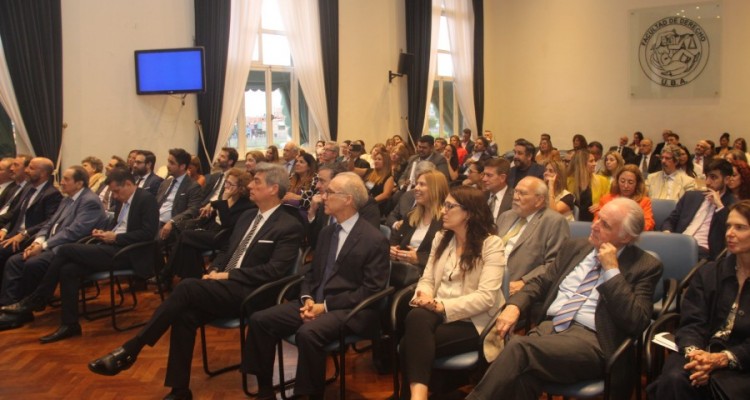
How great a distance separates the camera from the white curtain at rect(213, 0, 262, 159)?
9.50 metres

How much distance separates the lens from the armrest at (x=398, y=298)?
313 cm

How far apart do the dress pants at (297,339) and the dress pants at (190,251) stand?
2.20m

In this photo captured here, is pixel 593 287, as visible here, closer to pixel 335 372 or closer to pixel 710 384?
pixel 710 384

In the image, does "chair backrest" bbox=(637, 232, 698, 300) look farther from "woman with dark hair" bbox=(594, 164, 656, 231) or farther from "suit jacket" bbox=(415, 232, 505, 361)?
"woman with dark hair" bbox=(594, 164, 656, 231)

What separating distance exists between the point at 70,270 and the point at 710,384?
4197 mm

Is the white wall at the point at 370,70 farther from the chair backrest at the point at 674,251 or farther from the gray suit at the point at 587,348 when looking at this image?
the gray suit at the point at 587,348

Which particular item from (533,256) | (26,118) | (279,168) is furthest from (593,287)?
(26,118)

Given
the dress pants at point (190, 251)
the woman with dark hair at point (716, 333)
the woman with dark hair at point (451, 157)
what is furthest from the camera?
the woman with dark hair at point (451, 157)

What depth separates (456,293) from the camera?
3156mm

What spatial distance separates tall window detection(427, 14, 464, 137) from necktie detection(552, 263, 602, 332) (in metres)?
11.1

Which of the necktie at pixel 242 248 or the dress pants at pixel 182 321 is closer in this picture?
the dress pants at pixel 182 321

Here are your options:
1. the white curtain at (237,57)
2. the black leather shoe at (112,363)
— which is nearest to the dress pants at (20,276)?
the black leather shoe at (112,363)

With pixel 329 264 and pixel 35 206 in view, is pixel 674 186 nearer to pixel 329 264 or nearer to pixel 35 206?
pixel 329 264

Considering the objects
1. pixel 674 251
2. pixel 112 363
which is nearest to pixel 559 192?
pixel 674 251
